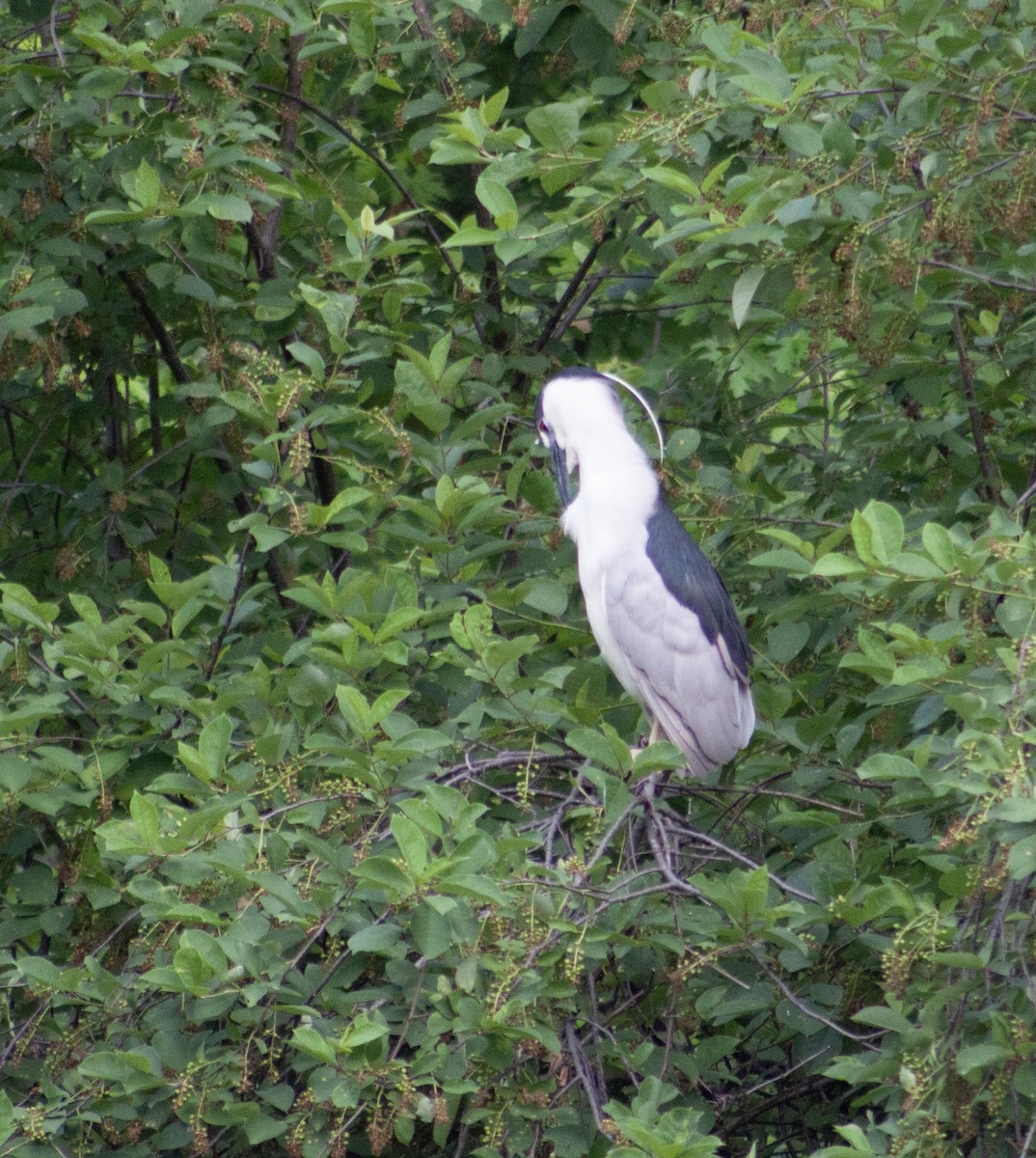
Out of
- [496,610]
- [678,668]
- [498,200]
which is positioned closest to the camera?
[498,200]

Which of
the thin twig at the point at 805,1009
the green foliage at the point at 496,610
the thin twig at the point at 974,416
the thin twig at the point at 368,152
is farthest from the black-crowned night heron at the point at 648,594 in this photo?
the thin twig at the point at 805,1009

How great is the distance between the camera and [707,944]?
285 centimetres

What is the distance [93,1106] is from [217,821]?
1.89 ft

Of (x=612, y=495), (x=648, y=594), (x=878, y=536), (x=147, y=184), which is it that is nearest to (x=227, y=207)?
(x=147, y=184)

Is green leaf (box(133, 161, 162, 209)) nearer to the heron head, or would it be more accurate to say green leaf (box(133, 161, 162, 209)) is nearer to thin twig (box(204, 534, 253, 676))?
thin twig (box(204, 534, 253, 676))

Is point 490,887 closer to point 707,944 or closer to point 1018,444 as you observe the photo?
point 707,944

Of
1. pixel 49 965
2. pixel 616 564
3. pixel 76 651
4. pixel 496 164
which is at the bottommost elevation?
pixel 616 564

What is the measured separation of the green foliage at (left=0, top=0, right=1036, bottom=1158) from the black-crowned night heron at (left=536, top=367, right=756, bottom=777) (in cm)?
10

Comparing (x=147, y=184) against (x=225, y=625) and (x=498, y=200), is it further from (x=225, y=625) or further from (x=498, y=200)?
(x=225, y=625)

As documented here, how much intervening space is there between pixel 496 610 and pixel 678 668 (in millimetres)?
759

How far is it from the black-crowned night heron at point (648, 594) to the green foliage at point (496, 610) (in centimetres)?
10

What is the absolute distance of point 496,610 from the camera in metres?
3.68

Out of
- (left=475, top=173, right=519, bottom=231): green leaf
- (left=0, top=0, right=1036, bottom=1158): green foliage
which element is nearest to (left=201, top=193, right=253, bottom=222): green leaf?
(left=0, top=0, right=1036, bottom=1158): green foliage

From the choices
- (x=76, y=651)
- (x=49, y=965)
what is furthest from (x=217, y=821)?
(x=76, y=651)
